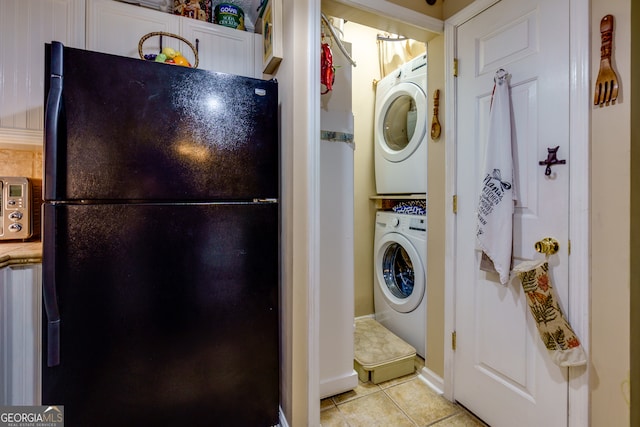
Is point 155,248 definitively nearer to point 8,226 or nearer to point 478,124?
point 8,226

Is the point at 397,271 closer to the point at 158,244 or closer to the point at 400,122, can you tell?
the point at 400,122

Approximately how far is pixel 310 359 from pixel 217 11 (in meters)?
1.89

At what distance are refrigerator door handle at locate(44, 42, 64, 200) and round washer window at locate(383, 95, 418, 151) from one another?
6.73 ft

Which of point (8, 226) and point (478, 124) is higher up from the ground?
point (478, 124)

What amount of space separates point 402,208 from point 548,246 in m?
1.20

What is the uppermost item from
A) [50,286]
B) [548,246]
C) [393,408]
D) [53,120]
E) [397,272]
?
[53,120]

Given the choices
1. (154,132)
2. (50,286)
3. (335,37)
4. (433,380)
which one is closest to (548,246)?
(433,380)

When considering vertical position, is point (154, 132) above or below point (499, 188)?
above

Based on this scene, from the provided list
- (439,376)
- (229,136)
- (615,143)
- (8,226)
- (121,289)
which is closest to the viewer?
(615,143)

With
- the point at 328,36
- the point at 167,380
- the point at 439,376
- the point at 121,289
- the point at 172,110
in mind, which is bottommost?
the point at 439,376

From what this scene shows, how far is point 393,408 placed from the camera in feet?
5.29

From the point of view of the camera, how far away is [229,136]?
1236 mm

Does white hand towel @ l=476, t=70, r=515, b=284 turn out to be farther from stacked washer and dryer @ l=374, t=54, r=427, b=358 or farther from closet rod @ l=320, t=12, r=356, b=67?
closet rod @ l=320, t=12, r=356, b=67

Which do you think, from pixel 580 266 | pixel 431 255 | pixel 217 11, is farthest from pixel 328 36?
pixel 580 266
